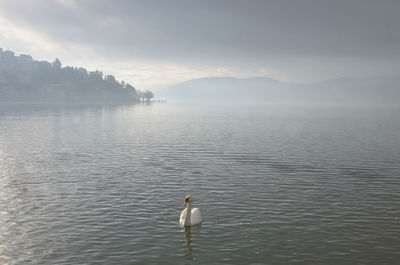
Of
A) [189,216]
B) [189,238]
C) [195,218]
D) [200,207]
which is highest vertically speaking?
[189,216]

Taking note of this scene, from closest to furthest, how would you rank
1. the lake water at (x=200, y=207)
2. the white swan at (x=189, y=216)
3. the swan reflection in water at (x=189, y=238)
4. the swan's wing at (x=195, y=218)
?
1. the swan reflection in water at (x=189, y=238)
2. the lake water at (x=200, y=207)
3. the white swan at (x=189, y=216)
4. the swan's wing at (x=195, y=218)

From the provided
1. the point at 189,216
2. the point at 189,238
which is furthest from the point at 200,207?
the point at 189,238

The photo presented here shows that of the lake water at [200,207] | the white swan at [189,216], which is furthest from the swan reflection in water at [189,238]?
the white swan at [189,216]

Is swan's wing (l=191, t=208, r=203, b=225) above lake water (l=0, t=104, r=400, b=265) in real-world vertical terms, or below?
above

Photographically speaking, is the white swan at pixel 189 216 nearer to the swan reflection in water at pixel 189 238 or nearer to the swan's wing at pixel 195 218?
the swan's wing at pixel 195 218

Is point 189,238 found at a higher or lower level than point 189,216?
lower

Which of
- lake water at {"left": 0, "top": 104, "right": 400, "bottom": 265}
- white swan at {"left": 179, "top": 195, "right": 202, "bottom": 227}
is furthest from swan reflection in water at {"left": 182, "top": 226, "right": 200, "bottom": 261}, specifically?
white swan at {"left": 179, "top": 195, "right": 202, "bottom": 227}

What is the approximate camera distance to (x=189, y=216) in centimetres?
2417

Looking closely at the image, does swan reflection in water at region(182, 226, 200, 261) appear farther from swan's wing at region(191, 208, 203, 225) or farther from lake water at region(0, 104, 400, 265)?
swan's wing at region(191, 208, 203, 225)

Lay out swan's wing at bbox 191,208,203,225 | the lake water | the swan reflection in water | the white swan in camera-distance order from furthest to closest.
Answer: swan's wing at bbox 191,208,203,225, the white swan, the lake water, the swan reflection in water

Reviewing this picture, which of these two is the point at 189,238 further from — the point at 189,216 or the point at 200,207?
the point at 200,207

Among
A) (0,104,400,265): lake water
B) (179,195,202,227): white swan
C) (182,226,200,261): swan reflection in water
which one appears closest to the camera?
(182,226,200,261): swan reflection in water

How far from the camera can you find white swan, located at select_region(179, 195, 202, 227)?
24078 millimetres

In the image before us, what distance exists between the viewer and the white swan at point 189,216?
24.1 m
